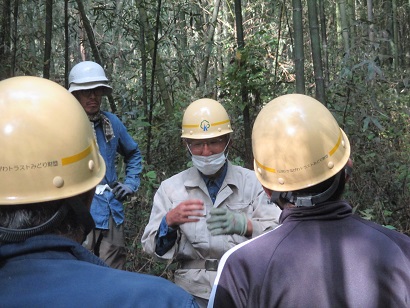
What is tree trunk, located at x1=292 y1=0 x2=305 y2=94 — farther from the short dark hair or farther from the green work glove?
the short dark hair

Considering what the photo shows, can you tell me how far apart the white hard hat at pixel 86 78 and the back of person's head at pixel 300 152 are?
2.28m

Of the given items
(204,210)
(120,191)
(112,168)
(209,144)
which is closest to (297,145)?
(204,210)

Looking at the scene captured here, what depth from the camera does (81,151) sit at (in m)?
1.53

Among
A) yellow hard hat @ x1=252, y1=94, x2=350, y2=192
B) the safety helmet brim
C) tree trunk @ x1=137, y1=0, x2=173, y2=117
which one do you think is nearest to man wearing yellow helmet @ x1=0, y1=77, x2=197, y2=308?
yellow hard hat @ x1=252, y1=94, x2=350, y2=192

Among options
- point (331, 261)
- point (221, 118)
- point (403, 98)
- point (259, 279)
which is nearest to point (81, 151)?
point (259, 279)

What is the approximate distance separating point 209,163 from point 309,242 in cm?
147

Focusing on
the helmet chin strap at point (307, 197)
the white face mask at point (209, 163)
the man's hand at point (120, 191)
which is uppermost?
the helmet chin strap at point (307, 197)

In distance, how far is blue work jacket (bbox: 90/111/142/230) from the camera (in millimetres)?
3893

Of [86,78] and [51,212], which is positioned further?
[86,78]

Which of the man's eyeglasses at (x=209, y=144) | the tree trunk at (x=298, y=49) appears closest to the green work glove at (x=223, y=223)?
the man's eyeglasses at (x=209, y=144)

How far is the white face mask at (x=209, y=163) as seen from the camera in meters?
3.19

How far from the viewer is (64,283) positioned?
1221 millimetres

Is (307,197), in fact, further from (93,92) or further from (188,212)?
(93,92)

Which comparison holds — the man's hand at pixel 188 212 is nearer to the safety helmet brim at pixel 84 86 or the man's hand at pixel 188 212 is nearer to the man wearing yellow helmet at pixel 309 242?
the man wearing yellow helmet at pixel 309 242
